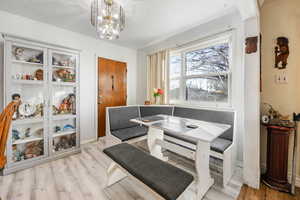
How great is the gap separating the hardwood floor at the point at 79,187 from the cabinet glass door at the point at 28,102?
34 cm

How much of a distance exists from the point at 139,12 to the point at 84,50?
65.0 inches

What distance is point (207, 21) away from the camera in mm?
2422

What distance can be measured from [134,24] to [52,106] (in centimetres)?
220

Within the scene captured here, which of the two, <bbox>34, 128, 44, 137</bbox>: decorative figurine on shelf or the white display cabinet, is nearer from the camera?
the white display cabinet

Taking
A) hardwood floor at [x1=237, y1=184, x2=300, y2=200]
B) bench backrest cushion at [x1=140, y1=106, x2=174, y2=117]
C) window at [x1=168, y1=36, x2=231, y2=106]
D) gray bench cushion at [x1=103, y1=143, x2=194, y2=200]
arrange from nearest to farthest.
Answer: gray bench cushion at [x1=103, y1=143, x2=194, y2=200]
hardwood floor at [x1=237, y1=184, x2=300, y2=200]
window at [x1=168, y1=36, x2=231, y2=106]
bench backrest cushion at [x1=140, y1=106, x2=174, y2=117]

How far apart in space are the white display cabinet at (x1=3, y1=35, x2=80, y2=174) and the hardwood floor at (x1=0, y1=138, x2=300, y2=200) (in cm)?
30

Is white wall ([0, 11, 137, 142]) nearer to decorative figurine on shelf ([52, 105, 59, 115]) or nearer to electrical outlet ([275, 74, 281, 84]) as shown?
decorative figurine on shelf ([52, 105, 59, 115])

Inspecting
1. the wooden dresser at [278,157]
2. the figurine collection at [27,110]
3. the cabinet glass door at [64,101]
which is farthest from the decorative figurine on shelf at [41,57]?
the wooden dresser at [278,157]

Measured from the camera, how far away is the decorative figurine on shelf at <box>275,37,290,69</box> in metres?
1.69

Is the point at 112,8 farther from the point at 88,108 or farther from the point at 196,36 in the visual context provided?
the point at 88,108

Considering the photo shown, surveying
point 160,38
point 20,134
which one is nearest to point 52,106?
point 20,134

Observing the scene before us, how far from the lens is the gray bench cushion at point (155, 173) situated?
969mm

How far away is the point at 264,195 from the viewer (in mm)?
1510

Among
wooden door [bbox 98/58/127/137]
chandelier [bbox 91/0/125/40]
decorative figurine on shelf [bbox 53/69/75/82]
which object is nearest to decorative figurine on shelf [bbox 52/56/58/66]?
decorative figurine on shelf [bbox 53/69/75/82]
